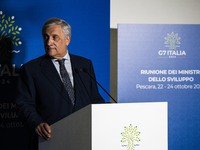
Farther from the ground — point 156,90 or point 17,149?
point 156,90

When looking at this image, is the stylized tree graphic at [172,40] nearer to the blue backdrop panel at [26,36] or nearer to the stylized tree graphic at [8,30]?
the blue backdrop panel at [26,36]

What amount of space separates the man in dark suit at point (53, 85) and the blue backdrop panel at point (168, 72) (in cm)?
101

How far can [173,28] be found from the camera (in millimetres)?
4250

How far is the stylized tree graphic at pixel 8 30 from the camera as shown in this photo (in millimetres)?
4055

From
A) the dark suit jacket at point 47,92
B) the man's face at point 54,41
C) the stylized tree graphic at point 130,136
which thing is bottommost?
the stylized tree graphic at point 130,136

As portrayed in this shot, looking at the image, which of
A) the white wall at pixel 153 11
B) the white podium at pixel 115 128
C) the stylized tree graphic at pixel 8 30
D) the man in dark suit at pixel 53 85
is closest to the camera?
the white podium at pixel 115 128

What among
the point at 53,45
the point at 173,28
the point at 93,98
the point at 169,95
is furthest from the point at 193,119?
the point at 53,45

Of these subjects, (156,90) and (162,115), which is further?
(156,90)

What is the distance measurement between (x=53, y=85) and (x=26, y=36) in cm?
122

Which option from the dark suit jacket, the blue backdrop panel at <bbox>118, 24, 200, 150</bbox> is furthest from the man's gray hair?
the blue backdrop panel at <bbox>118, 24, 200, 150</bbox>

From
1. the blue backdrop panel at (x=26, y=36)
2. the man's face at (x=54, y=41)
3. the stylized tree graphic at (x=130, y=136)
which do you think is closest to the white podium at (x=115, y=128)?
the stylized tree graphic at (x=130, y=136)

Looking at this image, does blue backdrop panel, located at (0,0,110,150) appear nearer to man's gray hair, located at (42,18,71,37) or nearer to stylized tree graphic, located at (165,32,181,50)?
stylized tree graphic, located at (165,32,181,50)

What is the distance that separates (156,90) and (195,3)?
1487mm

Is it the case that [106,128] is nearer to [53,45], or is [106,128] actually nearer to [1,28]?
[53,45]
